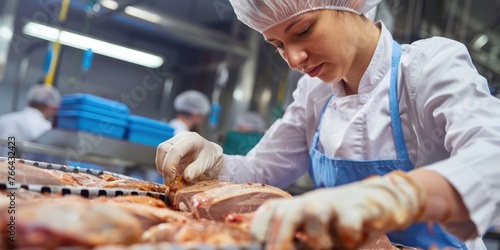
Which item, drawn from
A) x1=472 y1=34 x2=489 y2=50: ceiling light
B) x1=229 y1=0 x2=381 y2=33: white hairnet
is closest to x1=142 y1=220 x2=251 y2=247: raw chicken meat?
x1=229 y1=0 x2=381 y2=33: white hairnet

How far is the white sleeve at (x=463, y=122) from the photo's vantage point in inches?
40.1

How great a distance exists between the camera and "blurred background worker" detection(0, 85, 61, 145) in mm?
5551

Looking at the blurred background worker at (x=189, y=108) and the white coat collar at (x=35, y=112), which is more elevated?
the blurred background worker at (x=189, y=108)

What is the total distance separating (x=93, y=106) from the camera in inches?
185

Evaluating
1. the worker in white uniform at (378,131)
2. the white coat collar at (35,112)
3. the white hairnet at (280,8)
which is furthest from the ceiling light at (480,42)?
the white coat collar at (35,112)

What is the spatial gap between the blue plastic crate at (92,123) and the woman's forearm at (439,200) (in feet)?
13.6

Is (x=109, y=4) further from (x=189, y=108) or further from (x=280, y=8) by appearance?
(x=280, y=8)

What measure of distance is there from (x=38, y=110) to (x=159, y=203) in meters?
5.16

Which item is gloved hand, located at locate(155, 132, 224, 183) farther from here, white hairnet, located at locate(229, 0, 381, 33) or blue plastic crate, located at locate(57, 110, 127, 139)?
blue plastic crate, located at locate(57, 110, 127, 139)

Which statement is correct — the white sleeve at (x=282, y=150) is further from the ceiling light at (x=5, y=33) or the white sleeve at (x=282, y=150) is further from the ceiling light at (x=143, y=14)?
the ceiling light at (x=5, y=33)

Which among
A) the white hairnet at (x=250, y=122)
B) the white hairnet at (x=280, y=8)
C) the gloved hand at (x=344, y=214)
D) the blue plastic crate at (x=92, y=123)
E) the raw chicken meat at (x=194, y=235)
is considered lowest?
the white hairnet at (x=250, y=122)

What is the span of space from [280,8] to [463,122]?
2.63 ft

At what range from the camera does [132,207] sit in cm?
105

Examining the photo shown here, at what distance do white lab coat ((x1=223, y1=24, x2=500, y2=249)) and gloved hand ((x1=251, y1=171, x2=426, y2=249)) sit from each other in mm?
222
